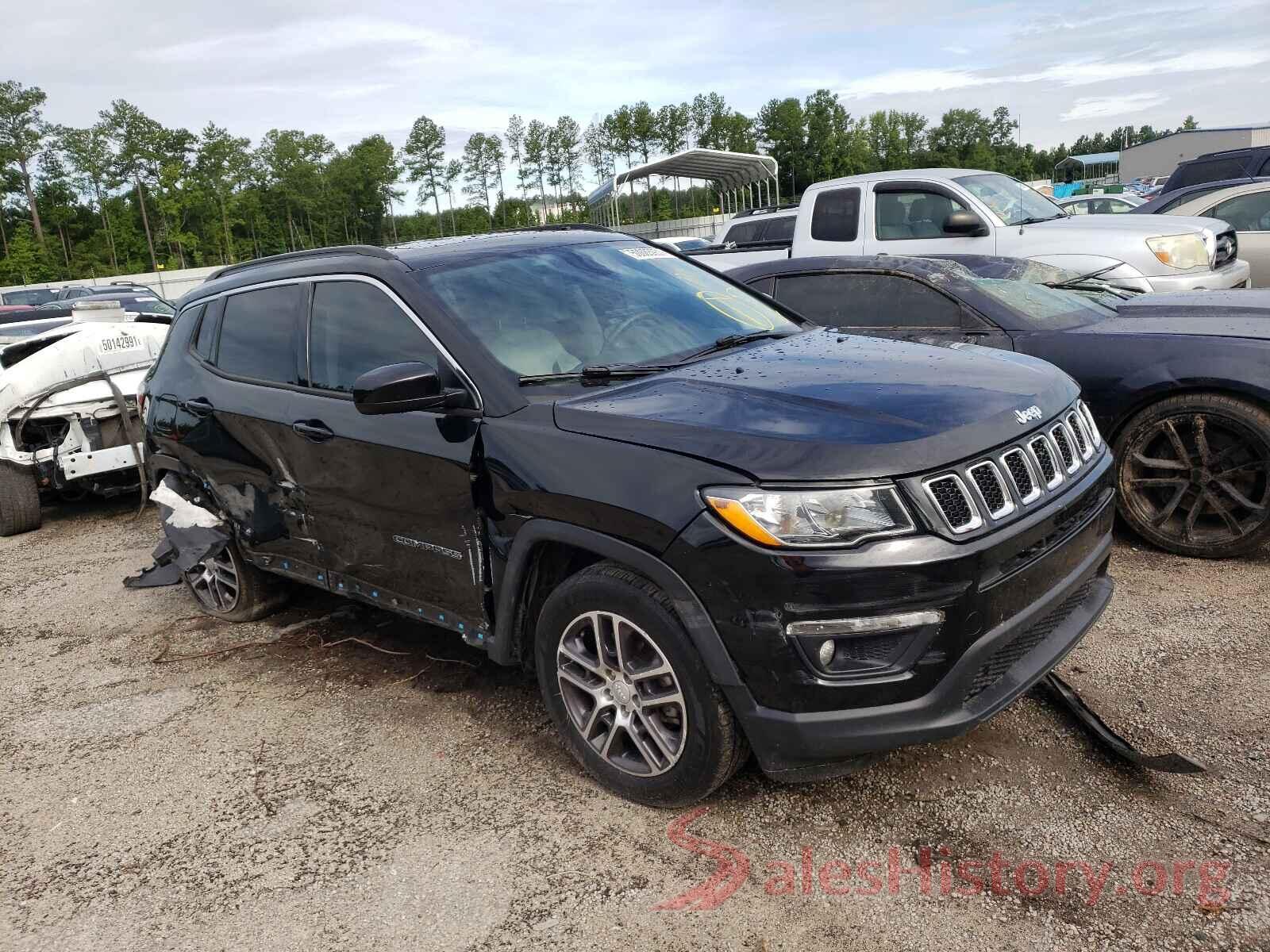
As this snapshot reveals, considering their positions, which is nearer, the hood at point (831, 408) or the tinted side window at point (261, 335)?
the hood at point (831, 408)

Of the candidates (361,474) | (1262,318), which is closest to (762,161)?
(1262,318)

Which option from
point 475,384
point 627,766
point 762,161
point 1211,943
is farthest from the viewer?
point 762,161

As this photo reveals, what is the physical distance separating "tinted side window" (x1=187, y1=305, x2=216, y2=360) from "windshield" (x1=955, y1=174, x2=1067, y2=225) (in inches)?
275

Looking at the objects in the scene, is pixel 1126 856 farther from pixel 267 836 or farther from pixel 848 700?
pixel 267 836

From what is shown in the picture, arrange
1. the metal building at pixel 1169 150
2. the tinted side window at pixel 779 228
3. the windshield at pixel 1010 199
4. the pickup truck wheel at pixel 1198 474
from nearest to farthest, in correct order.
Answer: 1. the pickup truck wheel at pixel 1198 474
2. the windshield at pixel 1010 199
3. the tinted side window at pixel 779 228
4. the metal building at pixel 1169 150

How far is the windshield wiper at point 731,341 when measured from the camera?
11.6 ft

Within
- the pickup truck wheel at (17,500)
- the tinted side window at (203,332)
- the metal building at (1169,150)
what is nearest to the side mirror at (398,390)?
the tinted side window at (203,332)

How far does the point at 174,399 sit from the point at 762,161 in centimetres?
2236

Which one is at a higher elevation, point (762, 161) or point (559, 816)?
point (762, 161)

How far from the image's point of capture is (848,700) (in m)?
2.57

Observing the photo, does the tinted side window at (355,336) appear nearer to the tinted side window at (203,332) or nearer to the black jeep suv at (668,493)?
the black jeep suv at (668,493)

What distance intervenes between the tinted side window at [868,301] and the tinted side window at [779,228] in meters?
7.17

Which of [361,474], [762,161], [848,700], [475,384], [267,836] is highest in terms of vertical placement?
[762,161]

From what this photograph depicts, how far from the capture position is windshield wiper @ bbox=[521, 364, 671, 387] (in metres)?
3.29
